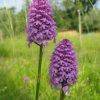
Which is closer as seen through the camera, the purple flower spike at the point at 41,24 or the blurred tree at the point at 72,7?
the purple flower spike at the point at 41,24

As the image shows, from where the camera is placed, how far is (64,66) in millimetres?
2352

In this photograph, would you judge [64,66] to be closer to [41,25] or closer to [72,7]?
[41,25]

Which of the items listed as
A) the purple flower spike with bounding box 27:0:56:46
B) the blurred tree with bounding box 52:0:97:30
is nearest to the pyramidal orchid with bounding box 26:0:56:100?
the purple flower spike with bounding box 27:0:56:46

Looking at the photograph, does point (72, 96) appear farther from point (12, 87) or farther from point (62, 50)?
point (62, 50)

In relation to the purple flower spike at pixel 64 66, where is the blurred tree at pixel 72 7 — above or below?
above

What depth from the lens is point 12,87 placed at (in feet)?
16.6

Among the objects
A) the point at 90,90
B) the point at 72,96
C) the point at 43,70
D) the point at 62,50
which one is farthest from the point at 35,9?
the point at 43,70

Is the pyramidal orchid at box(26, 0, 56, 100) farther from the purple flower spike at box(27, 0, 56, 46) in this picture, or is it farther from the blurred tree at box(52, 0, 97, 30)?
the blurred tree at box(52, 0, 97, 30)

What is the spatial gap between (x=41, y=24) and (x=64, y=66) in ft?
1.00

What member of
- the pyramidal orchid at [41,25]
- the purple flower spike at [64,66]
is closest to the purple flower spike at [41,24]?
the pyramidal orchid at [41,25]

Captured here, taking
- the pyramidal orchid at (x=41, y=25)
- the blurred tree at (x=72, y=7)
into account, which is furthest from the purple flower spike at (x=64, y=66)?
the blurred tree at (x=72, y=7)

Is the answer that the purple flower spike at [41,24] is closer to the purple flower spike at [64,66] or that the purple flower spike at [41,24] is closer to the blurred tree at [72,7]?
the purple flower spike at [64,66]

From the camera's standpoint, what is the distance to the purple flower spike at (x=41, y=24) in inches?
93.0

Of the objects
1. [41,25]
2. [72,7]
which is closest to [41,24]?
[41,25]
